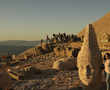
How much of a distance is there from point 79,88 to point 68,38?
3104 cm

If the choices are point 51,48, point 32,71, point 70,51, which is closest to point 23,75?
point 32,71

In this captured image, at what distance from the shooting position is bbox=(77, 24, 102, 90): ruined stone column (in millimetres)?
5340

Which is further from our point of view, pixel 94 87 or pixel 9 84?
pixel 9 84

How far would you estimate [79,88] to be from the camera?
19.9 feet

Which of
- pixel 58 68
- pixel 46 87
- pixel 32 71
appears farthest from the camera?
pixel 58 68

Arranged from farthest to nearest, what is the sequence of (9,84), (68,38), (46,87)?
(68,38) → (9,84) → (46,87)

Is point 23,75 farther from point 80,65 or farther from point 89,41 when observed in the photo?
point 89,41

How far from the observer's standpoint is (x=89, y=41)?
543 centimetres

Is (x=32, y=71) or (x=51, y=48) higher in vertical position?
(x=51, y=48)

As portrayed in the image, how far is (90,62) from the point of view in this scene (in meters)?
5.33

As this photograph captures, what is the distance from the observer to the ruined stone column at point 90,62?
534 centimetres

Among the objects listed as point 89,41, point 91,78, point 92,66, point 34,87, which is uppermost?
point 89,41

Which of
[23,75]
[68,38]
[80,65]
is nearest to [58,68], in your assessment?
[23,75]

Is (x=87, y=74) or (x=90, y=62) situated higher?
(x=90, y=62)
